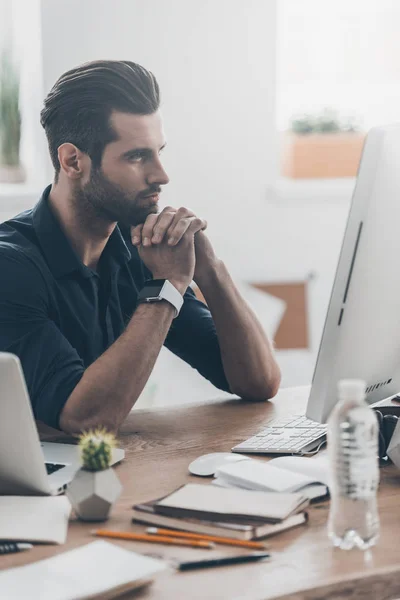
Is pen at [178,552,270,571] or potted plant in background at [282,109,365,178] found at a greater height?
potted plant in background at [282,109,365,178]

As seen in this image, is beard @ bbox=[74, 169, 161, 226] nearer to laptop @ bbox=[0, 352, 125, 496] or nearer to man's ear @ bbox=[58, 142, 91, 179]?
man's ear @ bbox=[58, 142, 91, 179]

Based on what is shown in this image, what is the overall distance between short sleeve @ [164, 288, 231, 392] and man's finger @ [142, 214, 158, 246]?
8.8 inches

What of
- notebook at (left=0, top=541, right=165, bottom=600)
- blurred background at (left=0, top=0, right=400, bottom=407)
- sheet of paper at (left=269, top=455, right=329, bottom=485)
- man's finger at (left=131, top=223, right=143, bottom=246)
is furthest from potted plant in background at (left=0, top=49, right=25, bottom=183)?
notebook at (left=0, top=541, right=165, bottom=600)

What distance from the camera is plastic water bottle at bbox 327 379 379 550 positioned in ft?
3.38

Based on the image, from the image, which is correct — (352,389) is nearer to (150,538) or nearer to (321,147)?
(150,538)

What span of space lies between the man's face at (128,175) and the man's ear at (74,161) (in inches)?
0.9

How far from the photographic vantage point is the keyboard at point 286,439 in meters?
1.41

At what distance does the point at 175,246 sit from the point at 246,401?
0.34 meters

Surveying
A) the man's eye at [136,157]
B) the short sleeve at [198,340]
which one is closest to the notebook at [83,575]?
the short sleeve at [198,340]

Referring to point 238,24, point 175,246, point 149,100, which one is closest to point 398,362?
point 175,246

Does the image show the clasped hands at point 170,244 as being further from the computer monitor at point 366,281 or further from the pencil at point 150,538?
the pencil at point 150,538

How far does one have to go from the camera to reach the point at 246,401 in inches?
71.4

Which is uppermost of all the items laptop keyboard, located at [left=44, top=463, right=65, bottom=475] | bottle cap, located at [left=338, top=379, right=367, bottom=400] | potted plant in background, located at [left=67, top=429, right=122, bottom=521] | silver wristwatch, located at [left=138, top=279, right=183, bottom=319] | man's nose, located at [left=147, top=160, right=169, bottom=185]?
man's nose, located at [left=147, top=160, right=169, bottom=185]

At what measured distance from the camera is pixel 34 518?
1115 millimetres
